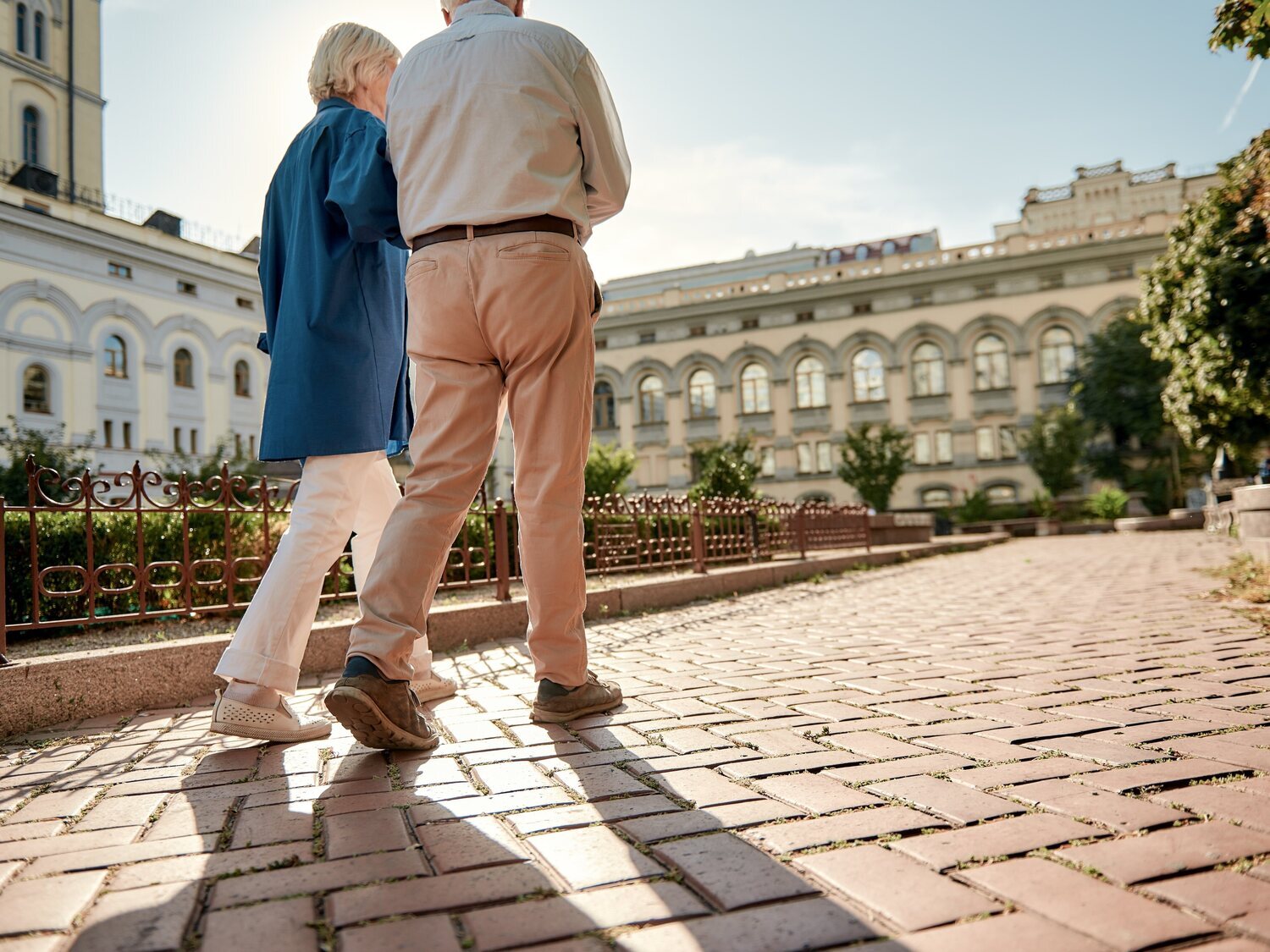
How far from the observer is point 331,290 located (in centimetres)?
270

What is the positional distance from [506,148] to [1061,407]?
33.5 m

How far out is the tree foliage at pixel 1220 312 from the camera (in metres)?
8.77

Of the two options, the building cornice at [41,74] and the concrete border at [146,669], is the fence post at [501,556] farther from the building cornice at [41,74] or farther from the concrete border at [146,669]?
the building cornice at [41,74]

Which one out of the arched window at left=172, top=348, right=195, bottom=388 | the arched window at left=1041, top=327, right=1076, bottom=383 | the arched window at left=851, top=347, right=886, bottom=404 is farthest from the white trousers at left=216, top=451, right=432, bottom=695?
the arched window at left=1041, top=327, right=1076, bottom=383

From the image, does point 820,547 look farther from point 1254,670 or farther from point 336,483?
point 336,483

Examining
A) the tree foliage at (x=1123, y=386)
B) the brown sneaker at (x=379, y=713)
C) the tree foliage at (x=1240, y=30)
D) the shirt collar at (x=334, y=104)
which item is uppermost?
the tree foliage at (x=1123, y=386)

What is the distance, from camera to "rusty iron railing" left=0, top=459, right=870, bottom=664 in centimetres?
381

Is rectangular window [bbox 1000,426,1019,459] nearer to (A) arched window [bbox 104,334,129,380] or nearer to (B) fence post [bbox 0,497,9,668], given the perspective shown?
(A) arched window [bbox 104,334,129,380]

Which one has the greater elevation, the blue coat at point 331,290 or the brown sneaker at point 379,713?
the blue coat at point 331,290

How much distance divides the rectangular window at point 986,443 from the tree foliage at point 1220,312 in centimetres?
2315

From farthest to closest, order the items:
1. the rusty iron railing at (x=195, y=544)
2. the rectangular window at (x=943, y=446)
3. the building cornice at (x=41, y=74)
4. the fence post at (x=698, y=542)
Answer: the rectangular window at (x=943, y=446)
the building cornice at (x=41, y=74)
the fence post at (x=698, y=542)
the rusty iron railing at (x=195, y=544)

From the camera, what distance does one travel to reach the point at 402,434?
299cm

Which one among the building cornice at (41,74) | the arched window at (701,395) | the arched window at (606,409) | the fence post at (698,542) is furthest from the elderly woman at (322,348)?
the arched window at (606,409)

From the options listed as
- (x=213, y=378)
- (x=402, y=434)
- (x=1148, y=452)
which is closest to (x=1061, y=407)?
(x=1148, y=452)
